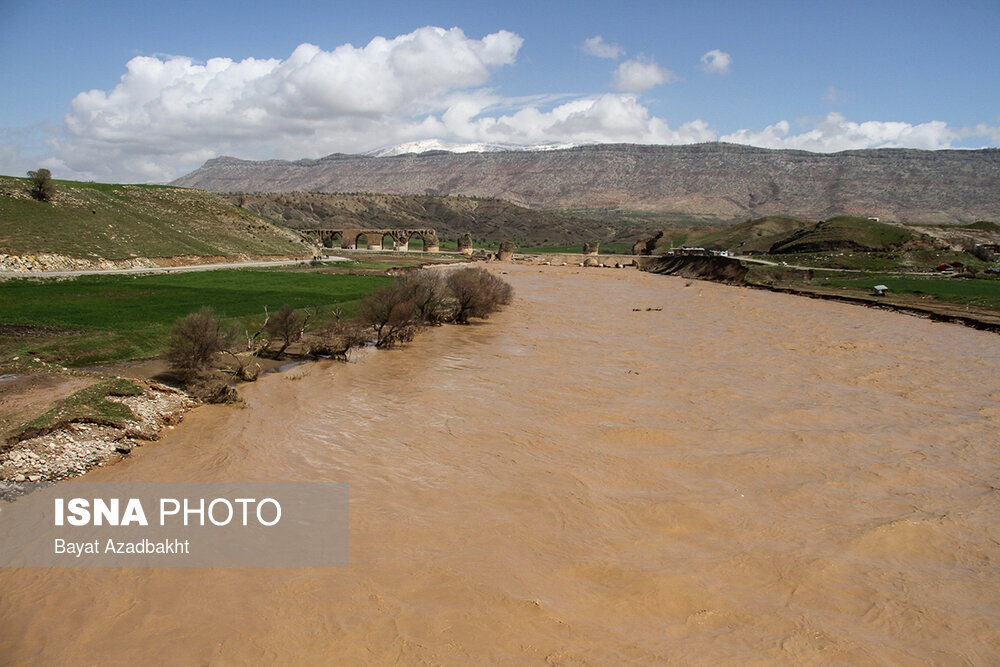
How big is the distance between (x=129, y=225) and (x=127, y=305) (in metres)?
26.4

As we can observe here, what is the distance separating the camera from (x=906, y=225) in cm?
7225

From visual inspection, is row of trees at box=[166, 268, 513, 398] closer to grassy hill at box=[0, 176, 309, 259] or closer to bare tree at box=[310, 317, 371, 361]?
bare tree at box=[310, 317, 371, 361]

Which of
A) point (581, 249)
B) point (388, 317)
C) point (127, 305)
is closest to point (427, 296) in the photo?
point (388, 317)

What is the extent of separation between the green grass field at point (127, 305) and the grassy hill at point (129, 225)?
19.8 feet

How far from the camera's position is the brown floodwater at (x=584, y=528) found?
7.40 metres

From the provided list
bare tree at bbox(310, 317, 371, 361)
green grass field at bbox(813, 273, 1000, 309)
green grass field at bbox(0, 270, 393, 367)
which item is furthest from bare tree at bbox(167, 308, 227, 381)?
green grass field at bbox(813, 273, 1000, 309)

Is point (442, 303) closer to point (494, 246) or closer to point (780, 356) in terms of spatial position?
point (780, 356)

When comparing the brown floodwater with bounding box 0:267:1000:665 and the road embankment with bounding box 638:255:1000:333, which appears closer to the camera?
the brown floodwater with bounding box 0:267:1000:665

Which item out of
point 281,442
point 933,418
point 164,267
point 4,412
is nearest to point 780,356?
point 933,418

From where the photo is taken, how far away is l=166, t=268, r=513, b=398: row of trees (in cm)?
1716

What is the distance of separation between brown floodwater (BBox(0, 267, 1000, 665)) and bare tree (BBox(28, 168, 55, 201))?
1431 inches

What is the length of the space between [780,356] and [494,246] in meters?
94.7

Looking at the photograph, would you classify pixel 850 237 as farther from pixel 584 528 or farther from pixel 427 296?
pixel 584 528

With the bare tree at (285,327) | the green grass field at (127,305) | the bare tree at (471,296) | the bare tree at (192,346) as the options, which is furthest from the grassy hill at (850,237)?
the bare tree at (192,346)
